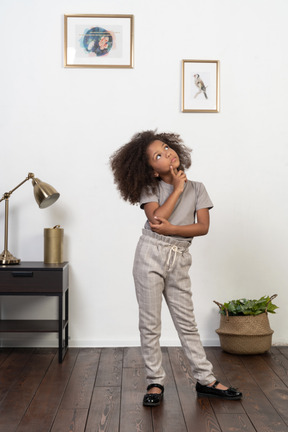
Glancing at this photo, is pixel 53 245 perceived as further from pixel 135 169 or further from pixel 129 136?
pixel 135 169

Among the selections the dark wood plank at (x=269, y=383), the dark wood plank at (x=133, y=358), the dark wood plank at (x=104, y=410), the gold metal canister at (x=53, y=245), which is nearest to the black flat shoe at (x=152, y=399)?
the dark wood plank at (x=104, y=410)

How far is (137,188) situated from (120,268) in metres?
1.21

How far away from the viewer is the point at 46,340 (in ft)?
11.1

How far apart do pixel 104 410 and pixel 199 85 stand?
206 centimetres

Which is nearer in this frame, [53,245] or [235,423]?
[235,423]

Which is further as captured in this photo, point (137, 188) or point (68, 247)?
point (68, 247)

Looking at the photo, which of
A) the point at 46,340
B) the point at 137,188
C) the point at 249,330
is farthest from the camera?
the point at 46,340

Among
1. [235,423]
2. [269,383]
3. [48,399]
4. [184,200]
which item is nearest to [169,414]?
[235,423]

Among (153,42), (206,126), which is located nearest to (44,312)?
(206,126)

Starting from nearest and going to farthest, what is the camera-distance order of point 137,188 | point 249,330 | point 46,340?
point 137,188 → point 249,330 → point 46,340

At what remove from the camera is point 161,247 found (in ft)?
7.53

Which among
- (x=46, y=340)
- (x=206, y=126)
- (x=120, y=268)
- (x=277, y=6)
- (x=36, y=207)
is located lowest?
(x=46, y=340)

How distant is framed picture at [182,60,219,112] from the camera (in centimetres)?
341

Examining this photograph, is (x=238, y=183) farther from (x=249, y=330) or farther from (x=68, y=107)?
(x=68, y=107)
